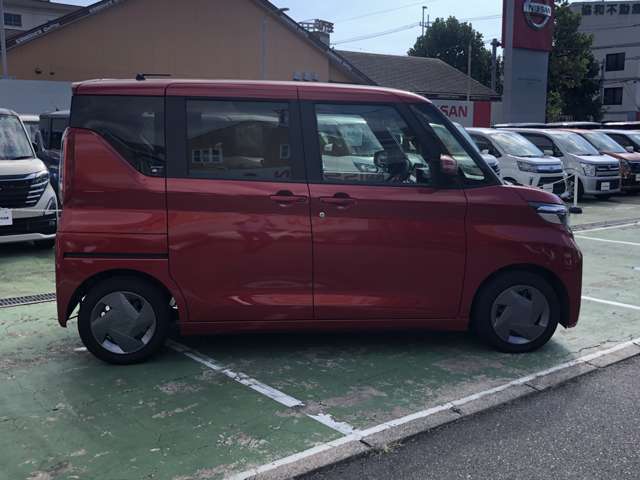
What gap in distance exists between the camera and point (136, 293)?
479cm

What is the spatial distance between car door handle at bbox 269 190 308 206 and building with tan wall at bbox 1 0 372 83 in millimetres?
28233

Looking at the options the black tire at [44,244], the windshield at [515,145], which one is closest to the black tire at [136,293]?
the black tire at [44,244]

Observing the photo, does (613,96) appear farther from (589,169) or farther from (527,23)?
(589,169)

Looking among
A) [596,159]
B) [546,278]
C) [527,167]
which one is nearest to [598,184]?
[596,159]

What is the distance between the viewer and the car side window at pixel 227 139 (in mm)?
4754

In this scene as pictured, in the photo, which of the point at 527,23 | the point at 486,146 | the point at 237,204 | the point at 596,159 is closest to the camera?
the point at 237,204

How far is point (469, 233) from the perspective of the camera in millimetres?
5000

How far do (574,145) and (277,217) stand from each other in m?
14.5

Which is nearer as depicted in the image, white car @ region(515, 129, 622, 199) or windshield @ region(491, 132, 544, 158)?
windshield @ region(491, 132, 544, 158)

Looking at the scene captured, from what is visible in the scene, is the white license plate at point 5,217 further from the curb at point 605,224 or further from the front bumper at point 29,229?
the curb at point 605,224

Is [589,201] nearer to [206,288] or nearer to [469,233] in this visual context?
[469,233]

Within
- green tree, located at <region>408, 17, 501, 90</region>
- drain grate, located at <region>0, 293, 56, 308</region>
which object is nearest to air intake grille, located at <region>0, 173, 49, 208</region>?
drain grate, located at <region>0, 293, 56, 308</region>

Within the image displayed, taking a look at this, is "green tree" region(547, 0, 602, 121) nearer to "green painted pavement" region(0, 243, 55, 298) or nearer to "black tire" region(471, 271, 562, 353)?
"green painted pavement" region(0, 243, 55, 298)

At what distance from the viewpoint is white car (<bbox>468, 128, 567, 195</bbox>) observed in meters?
15.1
